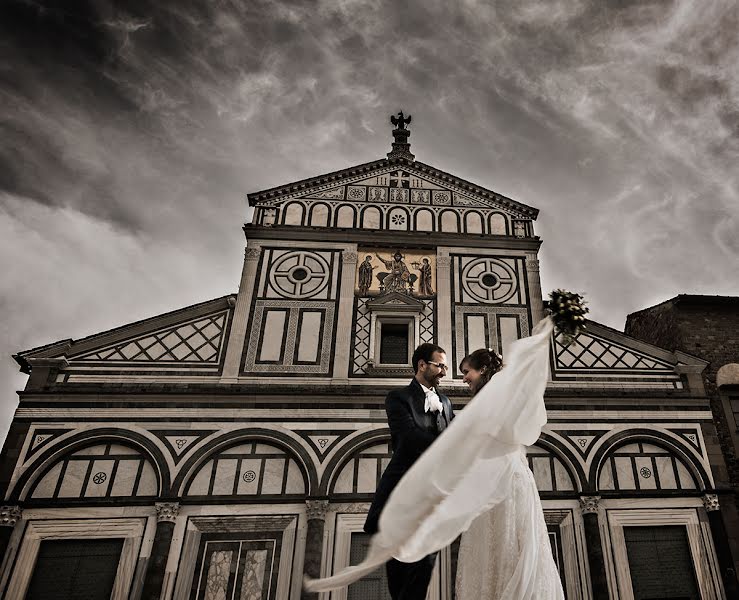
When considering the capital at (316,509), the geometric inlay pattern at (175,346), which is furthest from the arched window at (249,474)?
the geometric inlay pattern at (175,346)

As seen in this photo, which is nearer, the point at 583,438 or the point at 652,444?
the point at 583,438

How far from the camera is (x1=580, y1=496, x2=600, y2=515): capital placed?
11828mm

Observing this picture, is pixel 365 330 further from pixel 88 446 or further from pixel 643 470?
pixel 643 470

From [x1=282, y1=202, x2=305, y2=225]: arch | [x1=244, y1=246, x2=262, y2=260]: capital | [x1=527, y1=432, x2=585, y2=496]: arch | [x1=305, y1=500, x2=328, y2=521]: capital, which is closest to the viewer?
[x1=305, y1=500, x2=328, y2=521]: capital

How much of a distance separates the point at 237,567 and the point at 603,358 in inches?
372

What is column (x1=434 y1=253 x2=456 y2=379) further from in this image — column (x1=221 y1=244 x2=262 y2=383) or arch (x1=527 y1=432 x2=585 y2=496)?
column (x1=221 y1=244 x2=262 y2=383)

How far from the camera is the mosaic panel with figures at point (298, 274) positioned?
1459 centimetres

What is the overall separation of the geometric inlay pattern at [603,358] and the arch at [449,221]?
4.35 meters

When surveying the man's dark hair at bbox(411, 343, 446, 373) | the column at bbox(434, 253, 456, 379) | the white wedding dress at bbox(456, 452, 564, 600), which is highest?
the column at bbox(434, 253, 456, 379)

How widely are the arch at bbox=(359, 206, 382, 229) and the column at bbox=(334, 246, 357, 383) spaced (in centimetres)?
106

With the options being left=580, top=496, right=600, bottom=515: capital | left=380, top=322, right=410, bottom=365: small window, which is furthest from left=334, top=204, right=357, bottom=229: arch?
left=580, top=496, right=600, bottom=515: capital

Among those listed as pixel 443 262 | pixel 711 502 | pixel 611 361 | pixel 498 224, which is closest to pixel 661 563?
pixel 711 502

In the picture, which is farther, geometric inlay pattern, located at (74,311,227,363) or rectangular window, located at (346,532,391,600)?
geometric inlay pattern, located at (74,311,227,363)

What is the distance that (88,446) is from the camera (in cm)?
1221
